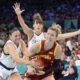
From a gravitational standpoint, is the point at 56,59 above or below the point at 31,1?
below

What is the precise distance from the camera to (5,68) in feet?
23.5

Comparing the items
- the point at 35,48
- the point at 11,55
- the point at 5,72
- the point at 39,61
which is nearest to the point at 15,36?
the point at 11,55

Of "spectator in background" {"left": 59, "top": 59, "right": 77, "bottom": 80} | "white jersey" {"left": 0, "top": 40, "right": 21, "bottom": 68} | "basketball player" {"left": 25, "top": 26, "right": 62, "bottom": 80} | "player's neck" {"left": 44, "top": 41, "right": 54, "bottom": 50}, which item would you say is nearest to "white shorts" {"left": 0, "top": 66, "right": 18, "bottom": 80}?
"white jersey" {"left": 0, "top": 40, "right": 21, "bottom": 68}

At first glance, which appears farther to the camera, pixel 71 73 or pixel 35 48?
pixel 71 73

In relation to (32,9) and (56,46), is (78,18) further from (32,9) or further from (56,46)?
(56,46)

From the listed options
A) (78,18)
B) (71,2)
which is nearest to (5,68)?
(78,18)

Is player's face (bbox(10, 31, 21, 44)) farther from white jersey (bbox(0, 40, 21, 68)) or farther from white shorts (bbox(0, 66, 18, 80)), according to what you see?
white shorts (bbox(0, 66, 18, 80))

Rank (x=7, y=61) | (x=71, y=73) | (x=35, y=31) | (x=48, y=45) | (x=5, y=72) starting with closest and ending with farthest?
(x=48, y=45), (x=7, y=61), (x=5, y=72), (x=35, y=31), (x=71, y=73)

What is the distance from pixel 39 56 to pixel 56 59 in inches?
13.3

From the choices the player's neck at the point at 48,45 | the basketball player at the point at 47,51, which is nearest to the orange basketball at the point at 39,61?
the basketball player at the point at 47,51

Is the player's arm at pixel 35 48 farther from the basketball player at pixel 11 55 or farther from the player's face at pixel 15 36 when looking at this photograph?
the player's face at pixel 15 36

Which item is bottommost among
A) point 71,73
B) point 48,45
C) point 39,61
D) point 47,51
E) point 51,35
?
point 71,73

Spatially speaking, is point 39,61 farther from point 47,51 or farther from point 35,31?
point 35,31

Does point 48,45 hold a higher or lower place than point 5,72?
higher
